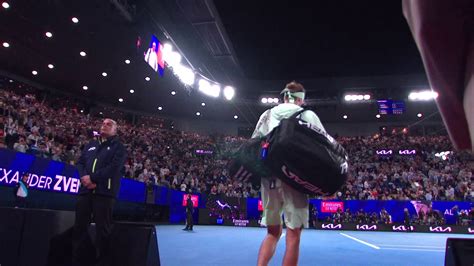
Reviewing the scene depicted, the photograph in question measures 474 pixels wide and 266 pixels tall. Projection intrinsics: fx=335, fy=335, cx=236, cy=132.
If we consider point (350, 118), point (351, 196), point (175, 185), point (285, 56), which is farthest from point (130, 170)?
point (350, 118)

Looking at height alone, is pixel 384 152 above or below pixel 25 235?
above

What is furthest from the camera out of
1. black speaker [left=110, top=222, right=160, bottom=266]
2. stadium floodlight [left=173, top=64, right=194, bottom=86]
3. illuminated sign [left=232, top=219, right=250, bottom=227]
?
illuminated sign [left=232, top=219, right=250, bottom=227]

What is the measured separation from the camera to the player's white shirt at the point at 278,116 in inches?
105

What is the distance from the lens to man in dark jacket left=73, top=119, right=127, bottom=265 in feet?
10.9

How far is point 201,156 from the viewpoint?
27688 millimetres

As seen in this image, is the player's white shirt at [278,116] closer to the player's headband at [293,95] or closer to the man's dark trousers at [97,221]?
the player's headband at [293,95]

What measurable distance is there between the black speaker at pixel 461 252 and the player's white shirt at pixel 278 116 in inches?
56.9

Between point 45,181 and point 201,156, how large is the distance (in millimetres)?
18031

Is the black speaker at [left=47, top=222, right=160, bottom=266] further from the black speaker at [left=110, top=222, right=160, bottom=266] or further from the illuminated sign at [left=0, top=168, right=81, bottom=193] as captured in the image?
the illuminated sign at [left=0, top=168, right=81, bottom=193]

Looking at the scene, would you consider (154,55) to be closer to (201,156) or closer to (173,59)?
(173,59)

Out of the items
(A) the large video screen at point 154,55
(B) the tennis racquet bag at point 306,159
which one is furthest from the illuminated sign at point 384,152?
(B) the tennis racquet bag at point 306,159

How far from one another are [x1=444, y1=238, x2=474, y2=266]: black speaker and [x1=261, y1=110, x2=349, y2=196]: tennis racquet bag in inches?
44.5

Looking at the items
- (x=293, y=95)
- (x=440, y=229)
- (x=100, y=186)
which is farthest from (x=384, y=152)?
(x=100, y=186)

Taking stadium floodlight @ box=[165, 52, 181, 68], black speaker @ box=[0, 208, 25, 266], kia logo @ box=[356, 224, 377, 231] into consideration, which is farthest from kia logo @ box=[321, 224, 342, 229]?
black speaker @ box=[0, 208, 25, 266]
